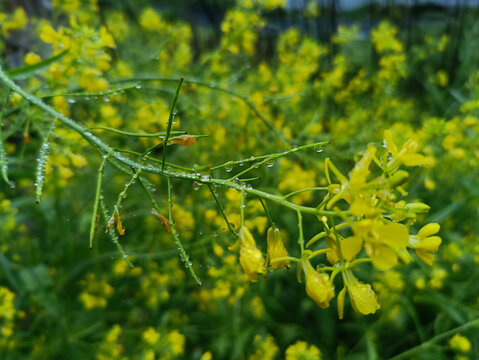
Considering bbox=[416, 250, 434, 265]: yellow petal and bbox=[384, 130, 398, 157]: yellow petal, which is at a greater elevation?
bbox=[384, 130, 398, 157]: yellow petal

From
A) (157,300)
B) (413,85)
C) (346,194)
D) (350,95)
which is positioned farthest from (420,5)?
(346,194)

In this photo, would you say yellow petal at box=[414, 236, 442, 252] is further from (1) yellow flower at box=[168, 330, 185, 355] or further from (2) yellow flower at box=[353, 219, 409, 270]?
(1) yellow flower at box=[168, 330, 185, 355]

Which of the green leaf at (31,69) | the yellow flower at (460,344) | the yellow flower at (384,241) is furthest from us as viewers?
the yellow flower at (460,344)

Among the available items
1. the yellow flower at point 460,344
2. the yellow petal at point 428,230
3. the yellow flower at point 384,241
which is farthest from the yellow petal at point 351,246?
the yellow flower at point 460,344

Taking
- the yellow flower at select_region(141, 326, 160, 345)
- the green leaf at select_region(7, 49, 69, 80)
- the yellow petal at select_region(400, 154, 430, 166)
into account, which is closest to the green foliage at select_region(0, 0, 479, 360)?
the yellow flower at select_region(141, 326, 160, 345)

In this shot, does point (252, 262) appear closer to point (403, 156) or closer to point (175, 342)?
point (403, 156)

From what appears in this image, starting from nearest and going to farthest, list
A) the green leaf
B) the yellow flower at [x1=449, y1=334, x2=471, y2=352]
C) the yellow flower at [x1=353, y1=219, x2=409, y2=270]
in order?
the yellow flower at [x1=353, y1=219, x2=409, y2=270] → the green leaf → the yellow flower at [x1=449, y1=334, x2=471, y2=352]

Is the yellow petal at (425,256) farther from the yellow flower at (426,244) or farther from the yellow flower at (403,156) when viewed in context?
the yellow flower at (403,156)

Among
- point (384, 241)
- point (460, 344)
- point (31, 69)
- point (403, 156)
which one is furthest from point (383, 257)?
point (460, 344)
